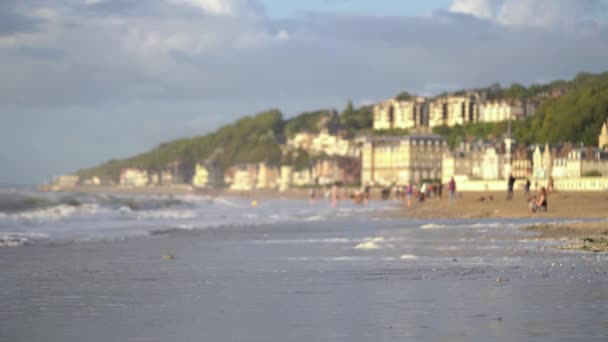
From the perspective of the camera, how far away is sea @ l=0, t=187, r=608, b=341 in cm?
1051

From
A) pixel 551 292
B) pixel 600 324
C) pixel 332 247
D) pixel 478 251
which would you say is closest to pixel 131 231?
pixel 332 247

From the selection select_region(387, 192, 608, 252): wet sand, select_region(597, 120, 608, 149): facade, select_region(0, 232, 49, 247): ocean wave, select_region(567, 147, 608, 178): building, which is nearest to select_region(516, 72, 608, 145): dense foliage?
select_region(597, 120, 608, 149): facade

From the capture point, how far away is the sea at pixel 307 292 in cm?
1051

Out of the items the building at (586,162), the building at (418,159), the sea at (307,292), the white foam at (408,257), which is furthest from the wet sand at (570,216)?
the building at (418,159)

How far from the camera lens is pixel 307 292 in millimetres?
13844

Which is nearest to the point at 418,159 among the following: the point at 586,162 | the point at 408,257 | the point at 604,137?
the point at 604,137

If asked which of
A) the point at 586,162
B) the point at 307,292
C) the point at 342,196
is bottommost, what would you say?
the point at 342,196

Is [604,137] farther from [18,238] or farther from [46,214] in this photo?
[18,238]

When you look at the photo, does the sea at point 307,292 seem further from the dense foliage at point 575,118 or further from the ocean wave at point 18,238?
the dense foliage at point 575,118

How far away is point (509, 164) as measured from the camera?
465 ft

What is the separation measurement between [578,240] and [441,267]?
6.16 m

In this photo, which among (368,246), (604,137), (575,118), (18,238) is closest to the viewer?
(368,246)

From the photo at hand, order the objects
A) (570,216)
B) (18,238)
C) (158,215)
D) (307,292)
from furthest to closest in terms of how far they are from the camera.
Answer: (158,215) → (570,216) → (18,238) → (307,292)

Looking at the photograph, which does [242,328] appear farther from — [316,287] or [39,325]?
[316,287]
